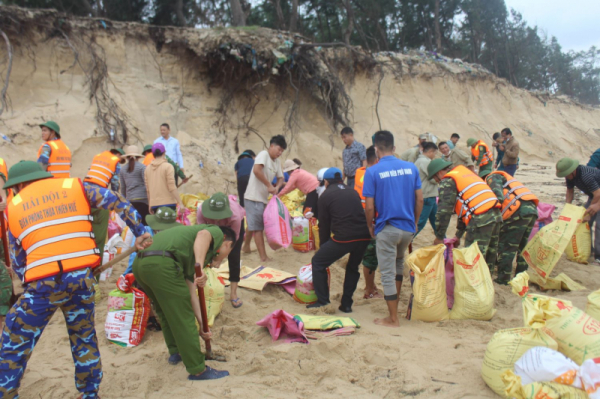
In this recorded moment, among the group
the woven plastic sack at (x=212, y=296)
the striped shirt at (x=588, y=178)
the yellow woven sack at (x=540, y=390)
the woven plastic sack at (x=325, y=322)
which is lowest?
the woven plastic sack at (x=325, y=322)

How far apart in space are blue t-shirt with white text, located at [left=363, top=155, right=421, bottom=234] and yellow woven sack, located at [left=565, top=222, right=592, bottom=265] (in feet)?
10.6

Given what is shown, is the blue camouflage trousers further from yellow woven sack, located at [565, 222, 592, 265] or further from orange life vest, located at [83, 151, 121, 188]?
yellow woven sack, located at [565, 222, 592, 265]

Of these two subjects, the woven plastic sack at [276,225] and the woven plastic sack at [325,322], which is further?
the woven plastic sack at [276,225]

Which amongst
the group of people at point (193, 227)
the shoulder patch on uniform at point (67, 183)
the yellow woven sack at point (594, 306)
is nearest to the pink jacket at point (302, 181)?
the group of people at point (193, 227)

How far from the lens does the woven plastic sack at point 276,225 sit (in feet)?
17.6

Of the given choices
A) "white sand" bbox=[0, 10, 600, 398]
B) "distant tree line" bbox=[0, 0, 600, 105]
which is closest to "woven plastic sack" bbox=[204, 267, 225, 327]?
"white sand" bbox=[0, 10, 600, 398]

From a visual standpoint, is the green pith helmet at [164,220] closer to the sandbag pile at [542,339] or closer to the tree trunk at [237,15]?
the sandbag pile at [542,339]

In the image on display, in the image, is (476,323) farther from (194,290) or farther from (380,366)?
(194,290)

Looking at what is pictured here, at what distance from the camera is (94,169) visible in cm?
532

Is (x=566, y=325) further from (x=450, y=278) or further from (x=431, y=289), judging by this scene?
(x=450, y=278)

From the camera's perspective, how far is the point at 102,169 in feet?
17.7

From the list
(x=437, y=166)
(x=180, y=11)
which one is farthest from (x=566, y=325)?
(x=180, y=11)

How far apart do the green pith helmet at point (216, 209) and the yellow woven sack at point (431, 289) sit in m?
1.74

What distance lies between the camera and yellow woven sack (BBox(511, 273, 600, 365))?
7.86 feet
